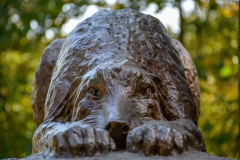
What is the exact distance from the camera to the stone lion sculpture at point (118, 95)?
7.58 feet

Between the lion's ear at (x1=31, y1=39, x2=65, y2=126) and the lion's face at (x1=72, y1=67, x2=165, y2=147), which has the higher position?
the lion's face at (x1=72, y1=67, x2=165, y2=147)

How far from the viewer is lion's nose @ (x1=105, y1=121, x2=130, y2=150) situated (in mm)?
2502

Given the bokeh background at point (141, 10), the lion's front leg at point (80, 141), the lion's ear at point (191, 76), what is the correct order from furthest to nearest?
the bokeh background at point (141, 10) → the lion's ear at point (191, 76) → the lion's front leg at point (80, 141)

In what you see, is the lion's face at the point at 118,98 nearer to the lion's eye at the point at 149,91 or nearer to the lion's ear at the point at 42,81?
the lion's eye at the point at 149,91

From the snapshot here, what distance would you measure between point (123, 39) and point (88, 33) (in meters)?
0.45

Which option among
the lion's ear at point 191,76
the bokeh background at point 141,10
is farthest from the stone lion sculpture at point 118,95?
the bokeh background at point 141,10

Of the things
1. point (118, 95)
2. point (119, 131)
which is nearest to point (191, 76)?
point (118, 95)

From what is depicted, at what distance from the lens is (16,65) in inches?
360

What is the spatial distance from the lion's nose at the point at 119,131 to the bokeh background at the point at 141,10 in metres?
4.11

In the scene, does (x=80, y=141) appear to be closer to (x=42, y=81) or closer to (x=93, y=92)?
(x=93, y=92)

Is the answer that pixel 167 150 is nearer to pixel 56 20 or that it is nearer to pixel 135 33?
pixel 135 33

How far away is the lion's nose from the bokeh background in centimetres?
411

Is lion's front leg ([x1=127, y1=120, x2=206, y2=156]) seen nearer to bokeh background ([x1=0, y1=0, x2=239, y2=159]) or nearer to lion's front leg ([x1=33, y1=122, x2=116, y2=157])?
lion's front leg ([x1=33, y1=122, x2=116, y2=157])

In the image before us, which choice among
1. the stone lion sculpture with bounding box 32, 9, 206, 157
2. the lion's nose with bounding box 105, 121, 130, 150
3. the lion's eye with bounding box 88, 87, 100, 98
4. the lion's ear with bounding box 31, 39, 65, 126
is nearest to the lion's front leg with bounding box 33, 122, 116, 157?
the stone lion sculpture with bounding box 32, 9, 206, 157
